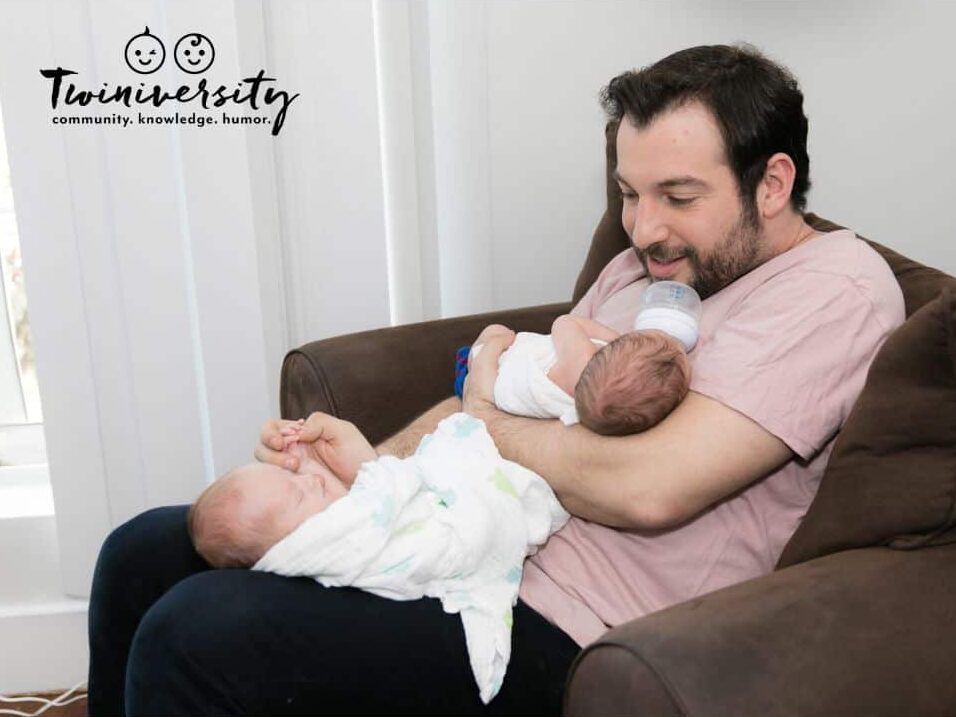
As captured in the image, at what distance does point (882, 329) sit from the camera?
123cm

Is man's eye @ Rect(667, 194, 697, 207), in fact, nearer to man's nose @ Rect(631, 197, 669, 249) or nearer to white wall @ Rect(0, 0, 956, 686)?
man's nose @ Rect(631, 197, 669, 249)

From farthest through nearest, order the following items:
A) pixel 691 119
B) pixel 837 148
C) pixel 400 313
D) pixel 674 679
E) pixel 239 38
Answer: pixel 400 313 → pixel 837 148 → pixel 239 38 → pixel 691 119 → pixel 674 679

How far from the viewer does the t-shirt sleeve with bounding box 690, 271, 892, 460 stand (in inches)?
46.9

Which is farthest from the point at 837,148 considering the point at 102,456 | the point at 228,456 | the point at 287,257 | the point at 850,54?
the point at 102,456

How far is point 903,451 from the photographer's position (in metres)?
1.08

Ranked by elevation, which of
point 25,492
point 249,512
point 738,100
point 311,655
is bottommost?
point 25,492

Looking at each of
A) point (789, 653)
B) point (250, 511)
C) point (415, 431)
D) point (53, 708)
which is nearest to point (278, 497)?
point (250, 511)

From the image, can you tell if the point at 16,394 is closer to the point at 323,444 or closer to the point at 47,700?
the point at 47,700

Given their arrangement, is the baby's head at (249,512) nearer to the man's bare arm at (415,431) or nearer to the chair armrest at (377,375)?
the man's bare arm at (415,431)

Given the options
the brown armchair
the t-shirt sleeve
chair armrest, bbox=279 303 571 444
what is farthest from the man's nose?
chair armrest, bbox=279 303 571 444

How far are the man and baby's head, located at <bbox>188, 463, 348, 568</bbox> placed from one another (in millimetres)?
48

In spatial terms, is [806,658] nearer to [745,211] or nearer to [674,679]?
[674,679]

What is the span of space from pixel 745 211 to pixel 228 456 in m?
1.32

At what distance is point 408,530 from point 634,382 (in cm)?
33
